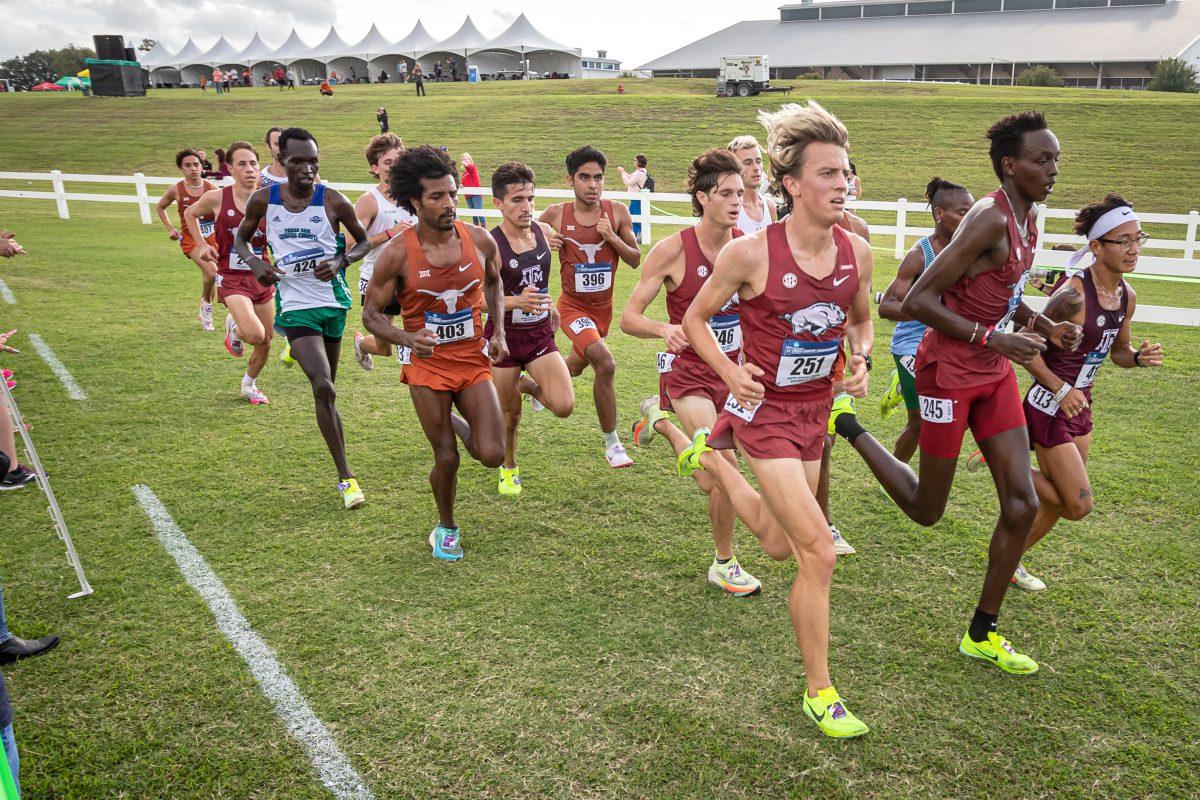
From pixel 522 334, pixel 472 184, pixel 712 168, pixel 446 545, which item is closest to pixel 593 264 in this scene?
pixel 522 334

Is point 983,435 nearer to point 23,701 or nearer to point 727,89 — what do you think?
point 23,701

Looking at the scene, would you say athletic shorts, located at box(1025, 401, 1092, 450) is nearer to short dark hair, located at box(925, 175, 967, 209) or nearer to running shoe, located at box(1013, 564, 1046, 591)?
running shoe, located at box(1013, 564, 1046, 591)

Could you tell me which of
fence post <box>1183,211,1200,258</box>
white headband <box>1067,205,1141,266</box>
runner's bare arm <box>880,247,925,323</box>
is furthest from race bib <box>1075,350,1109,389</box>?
fence post <box>1183,211,1200,258</box>

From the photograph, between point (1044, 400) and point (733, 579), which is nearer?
point (1044, 400)

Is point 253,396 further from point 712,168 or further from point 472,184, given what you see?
point 472,184

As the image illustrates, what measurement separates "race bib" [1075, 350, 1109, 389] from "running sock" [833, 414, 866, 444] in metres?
1.28

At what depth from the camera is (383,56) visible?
2869 inches

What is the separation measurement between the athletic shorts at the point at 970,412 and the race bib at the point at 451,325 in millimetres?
2945

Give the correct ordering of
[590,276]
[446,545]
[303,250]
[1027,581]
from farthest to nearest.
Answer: [590,276] < [303,250] < [446,545] < [1027,581]

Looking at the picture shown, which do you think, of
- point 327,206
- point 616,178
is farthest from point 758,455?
point 616,178

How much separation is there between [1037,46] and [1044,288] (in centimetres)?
7226

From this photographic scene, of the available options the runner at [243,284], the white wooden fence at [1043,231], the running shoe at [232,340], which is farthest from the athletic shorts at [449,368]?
the white wooden fence at [1043,231]

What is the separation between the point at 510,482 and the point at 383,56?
251 feet

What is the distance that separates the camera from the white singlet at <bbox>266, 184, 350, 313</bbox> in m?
6.51
